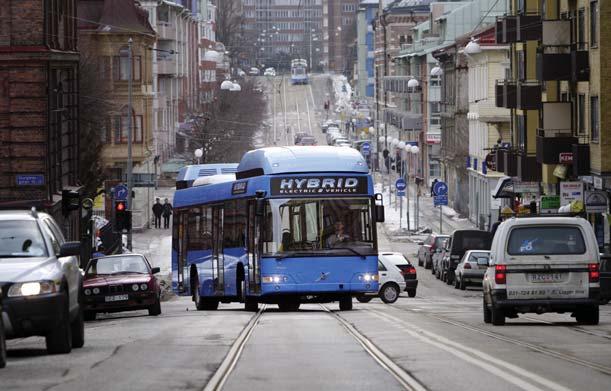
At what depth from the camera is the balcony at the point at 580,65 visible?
49.6 meters

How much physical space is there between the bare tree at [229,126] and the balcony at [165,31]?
574 centimetres

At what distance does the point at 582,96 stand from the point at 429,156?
59034 millimetres

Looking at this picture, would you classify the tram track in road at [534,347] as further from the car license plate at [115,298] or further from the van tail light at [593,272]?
the car license plate at [115,298]

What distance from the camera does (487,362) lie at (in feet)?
49.6

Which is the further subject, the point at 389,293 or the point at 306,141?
the point at 306,141

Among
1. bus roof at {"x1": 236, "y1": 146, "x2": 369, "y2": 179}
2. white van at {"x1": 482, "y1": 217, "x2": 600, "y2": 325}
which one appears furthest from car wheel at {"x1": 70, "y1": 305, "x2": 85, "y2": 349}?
bus roof at {"x1": 236, "y1": 146, "x2": 369, "y2": 179}

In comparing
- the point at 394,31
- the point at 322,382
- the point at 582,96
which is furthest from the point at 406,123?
the point at 322,382

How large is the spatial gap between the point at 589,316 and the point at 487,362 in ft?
26.3

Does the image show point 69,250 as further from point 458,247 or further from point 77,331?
point 458,247

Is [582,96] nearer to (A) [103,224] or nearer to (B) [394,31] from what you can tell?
(A) [103,224]

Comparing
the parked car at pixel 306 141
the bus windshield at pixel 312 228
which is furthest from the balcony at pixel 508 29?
the parked car at pixel 306 141

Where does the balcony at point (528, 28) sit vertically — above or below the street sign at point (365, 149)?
above

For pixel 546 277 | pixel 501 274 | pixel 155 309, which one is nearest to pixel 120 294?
pixel 155 309

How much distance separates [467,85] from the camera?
8994cm
